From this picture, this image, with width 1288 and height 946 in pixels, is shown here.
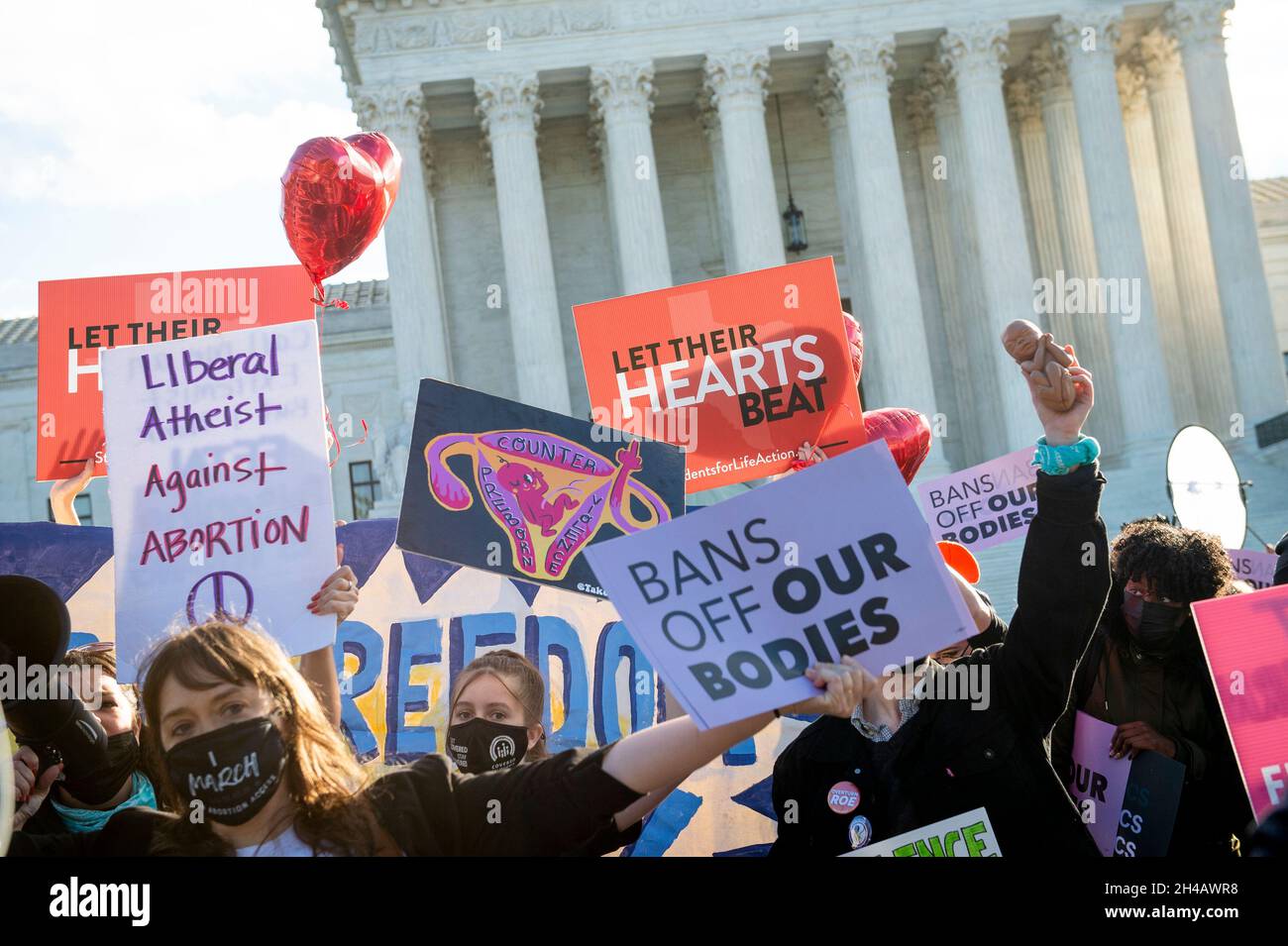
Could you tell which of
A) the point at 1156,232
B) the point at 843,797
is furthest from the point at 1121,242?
the point at 843,797

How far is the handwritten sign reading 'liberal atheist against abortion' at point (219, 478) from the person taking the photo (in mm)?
5391

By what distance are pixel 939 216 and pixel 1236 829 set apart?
3633 cm

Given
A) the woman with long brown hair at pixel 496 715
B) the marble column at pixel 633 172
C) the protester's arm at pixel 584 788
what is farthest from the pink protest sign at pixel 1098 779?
the marble column at pixel 633 172

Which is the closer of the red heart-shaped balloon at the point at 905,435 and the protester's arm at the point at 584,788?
the protester's arm at the point at 584,788

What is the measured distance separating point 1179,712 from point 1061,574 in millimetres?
1419

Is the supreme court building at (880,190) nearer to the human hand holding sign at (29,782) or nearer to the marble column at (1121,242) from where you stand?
the marble column at (1121,242)

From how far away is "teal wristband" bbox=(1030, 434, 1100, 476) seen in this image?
412 centimetres

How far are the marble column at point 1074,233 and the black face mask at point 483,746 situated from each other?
3330 centimetres

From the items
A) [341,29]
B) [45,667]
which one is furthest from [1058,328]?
[45,667]

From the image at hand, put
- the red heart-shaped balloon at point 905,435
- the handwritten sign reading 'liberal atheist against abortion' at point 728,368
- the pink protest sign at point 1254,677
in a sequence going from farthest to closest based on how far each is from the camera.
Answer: the handwritten sign reading 'liberal atheist against abortion' at point 728,368, the red heart-shaped balloon at point 905,435, the pink protest sign at point 1254,677

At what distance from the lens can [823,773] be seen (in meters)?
4.45

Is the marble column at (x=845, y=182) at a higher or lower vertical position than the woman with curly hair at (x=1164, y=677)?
higher
